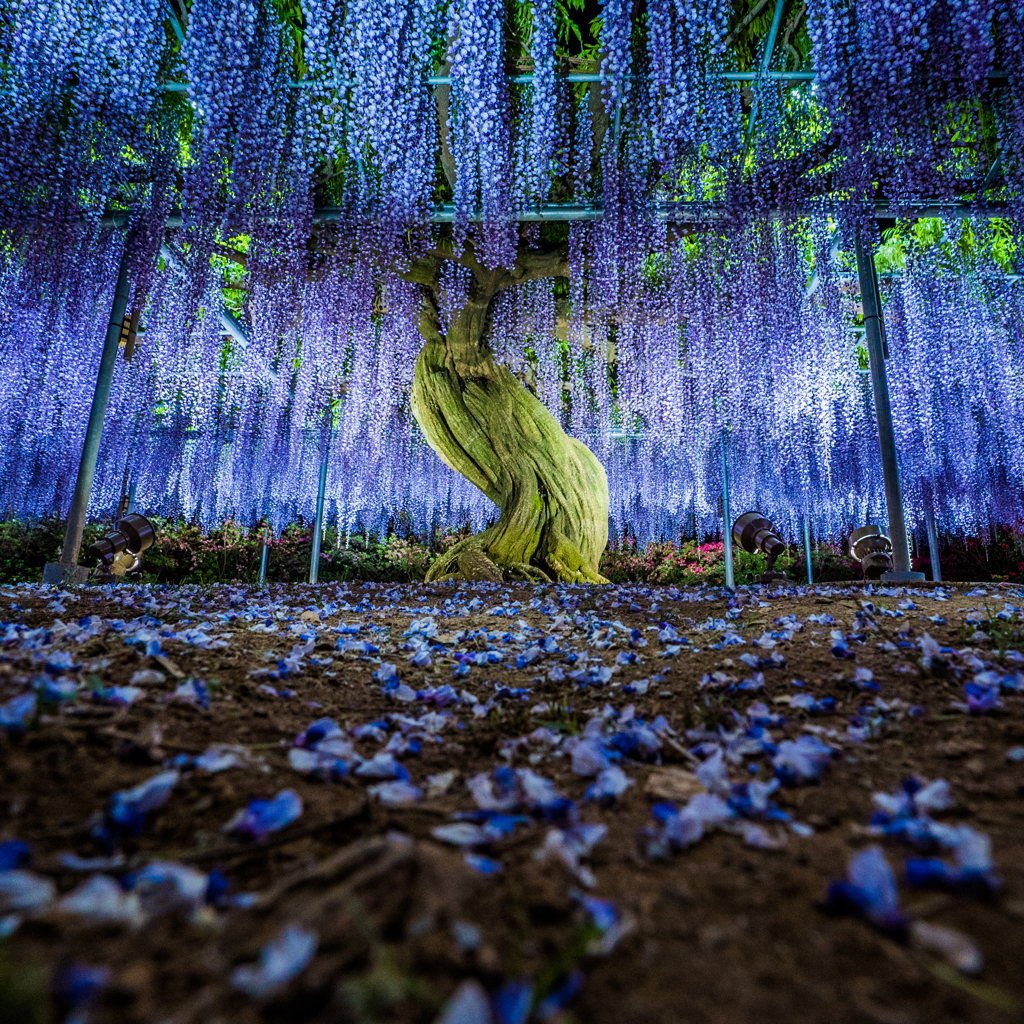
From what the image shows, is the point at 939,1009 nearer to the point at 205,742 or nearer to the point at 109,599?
the point at 205,742

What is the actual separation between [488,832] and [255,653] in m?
1.61

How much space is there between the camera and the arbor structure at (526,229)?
4.73 m

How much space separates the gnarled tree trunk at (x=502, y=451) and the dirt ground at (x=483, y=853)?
5.07 meters

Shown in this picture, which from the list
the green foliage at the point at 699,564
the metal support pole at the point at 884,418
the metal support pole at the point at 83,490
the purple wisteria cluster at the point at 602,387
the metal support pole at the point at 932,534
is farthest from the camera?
the green foliage at the point at 699,564

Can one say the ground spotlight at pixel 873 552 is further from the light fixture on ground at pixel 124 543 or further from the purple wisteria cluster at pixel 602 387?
the light fixture on ground at pixel 124 543

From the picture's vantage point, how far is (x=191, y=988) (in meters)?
0.57

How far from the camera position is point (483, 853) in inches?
35.5

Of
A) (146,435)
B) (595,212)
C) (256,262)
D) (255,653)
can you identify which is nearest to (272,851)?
(255,653)

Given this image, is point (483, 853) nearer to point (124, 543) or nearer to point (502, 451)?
point (502, 451)

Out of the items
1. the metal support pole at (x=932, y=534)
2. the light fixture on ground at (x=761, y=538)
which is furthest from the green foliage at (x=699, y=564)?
the light fixture on ground at (x=761, y=538)

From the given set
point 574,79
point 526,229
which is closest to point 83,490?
point 526,229

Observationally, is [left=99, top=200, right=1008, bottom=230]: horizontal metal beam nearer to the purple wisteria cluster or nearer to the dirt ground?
the purple wisteria cluster

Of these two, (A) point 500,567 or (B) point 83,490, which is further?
(A) point 500,567

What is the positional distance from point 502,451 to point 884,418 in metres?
4.14
